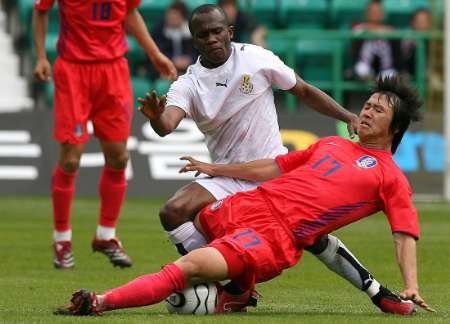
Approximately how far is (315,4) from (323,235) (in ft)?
45.0

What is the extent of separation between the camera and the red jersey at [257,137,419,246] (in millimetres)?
7277

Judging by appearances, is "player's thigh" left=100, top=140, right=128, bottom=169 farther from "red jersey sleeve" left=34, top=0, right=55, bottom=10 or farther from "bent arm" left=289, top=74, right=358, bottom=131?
"bent arm" left=289, top=74, right=358, bottom=131

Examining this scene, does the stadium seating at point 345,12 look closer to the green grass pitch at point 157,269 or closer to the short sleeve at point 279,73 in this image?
the green grass pitch at point 157,269

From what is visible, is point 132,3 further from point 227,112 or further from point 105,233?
point 227,112

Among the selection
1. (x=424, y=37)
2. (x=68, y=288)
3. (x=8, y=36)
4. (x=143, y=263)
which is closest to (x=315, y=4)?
(x=424, y=37)

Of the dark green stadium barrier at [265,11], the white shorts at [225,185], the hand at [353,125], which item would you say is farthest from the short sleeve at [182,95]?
the dark green stadium barrier at [265,11]

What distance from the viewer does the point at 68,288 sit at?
28.7 ft

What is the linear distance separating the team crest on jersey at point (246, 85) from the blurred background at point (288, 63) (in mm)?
8213

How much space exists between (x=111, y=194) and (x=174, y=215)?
2826 mm

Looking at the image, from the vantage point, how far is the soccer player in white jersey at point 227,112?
7.79 metres

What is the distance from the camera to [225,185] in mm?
8156

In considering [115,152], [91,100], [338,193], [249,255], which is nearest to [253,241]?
[249,255]

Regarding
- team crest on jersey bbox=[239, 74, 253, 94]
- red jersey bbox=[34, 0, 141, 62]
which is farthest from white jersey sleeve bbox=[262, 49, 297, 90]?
red jersey bbox=[34, 0, 141, 62]

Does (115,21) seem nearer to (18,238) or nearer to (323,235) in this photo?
(18,238)
